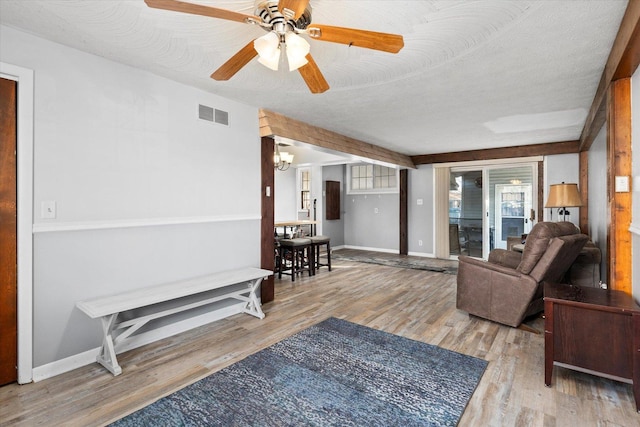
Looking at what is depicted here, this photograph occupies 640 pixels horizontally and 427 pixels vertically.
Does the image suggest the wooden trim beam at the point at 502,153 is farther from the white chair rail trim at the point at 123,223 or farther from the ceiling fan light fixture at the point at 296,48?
the ceiling fan light fixture at the point at 296,48

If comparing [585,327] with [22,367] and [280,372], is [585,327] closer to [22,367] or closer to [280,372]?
[280,372]

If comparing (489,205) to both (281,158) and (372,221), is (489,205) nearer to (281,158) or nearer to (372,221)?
(372,221)

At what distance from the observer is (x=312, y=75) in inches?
82.1

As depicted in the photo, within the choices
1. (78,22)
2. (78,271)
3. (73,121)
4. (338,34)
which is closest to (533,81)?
(338,34)

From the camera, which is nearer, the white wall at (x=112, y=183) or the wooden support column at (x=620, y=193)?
the white wall at (x=112, y=183)

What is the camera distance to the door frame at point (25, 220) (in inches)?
83.4

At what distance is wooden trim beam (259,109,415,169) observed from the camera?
3.74 metres

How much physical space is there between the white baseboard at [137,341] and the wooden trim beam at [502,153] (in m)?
5.08

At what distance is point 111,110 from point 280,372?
7.72 feet

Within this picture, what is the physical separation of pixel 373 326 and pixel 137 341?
2073 mm

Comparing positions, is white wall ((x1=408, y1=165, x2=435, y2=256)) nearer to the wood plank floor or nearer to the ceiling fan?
the wood plank floor

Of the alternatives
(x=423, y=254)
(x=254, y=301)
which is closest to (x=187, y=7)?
(x=254, y=301)

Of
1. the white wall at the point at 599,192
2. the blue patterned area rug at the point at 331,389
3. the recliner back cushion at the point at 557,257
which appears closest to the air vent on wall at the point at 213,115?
the blue patterned area rug at the point at 331,389

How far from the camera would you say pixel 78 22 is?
1997 mm
